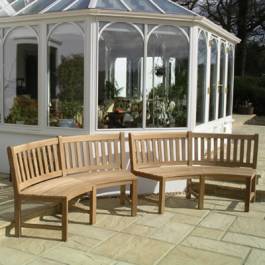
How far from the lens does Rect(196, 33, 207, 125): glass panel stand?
23.5ft

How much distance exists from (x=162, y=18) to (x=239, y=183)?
265 centimetres

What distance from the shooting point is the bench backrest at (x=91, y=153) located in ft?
18.0

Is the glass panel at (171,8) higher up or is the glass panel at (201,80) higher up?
the glass panel at (171,8)

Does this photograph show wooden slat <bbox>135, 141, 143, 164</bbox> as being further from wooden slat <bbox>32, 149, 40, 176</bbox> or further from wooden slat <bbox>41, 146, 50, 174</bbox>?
wooden slat <bbox>32, 149, 40, 176</bbox>

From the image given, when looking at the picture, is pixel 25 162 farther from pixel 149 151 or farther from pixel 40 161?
pixel 149 151

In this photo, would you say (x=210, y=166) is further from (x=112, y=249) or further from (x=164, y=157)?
(x=112, y=249)

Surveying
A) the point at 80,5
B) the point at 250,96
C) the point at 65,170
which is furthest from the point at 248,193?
the point at 250,96

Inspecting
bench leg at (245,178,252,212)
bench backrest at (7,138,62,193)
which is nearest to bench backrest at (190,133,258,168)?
bench leg at (245,178,252,212)

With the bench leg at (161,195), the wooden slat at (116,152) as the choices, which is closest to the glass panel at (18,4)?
the wooden slat at (116,152)

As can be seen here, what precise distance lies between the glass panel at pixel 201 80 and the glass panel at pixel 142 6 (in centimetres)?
97

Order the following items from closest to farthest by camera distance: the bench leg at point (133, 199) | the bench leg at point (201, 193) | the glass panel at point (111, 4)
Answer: the bench leg at point (133, 199) < the bench leg at point (201, 193) < the glass panel at point (111, 4)

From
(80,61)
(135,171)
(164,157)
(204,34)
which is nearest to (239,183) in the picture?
(164,157)

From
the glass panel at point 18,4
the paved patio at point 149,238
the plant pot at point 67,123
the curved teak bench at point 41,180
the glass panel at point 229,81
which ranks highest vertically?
the glass panel at point 18,4

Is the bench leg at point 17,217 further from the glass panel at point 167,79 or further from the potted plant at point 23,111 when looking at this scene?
the glass panel at point 167,79
